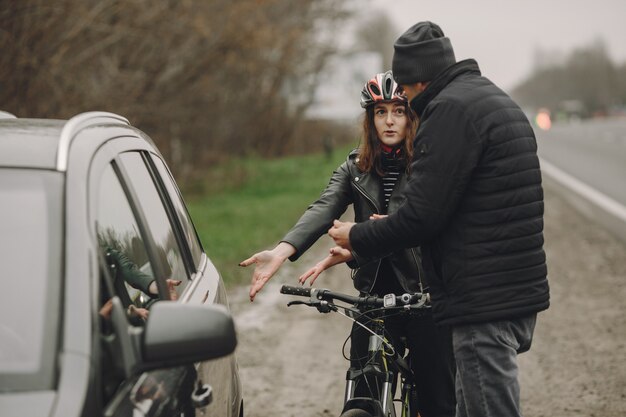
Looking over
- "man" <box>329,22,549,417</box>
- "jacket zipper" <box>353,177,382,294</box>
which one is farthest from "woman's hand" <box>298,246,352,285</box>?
"man" <box>329,22,549,417</box>

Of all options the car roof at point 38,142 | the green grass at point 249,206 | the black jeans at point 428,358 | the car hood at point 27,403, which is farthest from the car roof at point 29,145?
the green grass at point 249,206

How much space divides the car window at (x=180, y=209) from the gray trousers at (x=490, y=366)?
3.97ft

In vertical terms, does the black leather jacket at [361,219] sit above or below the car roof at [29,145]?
below

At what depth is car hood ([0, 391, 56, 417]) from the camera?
2283 millimetres

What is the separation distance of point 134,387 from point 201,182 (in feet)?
71.7

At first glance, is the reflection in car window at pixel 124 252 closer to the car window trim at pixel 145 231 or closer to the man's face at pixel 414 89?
the car window trim at pixel 145 231

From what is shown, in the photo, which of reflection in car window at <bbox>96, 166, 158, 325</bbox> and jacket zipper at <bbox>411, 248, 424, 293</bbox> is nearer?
reflection in car window at <bbox>96, 166, 158, 325</bbox>

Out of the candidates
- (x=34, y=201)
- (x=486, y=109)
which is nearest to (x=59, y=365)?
(x=34, y=201)

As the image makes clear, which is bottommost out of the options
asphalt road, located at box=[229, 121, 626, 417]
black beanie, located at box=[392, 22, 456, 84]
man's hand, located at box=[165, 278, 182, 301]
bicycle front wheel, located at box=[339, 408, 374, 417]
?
asphalt road, located at box=[229, 121, 626, 417]

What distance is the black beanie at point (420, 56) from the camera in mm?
3500

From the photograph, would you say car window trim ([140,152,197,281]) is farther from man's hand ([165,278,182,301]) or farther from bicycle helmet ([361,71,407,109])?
bicycle helmet ([361,71,407,109])

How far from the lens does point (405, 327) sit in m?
4.43

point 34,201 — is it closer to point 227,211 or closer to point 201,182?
point 227,211

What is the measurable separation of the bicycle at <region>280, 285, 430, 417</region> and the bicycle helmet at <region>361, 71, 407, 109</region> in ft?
2.84
